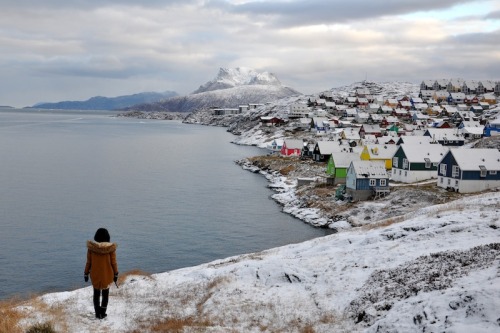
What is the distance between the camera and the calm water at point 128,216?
4460 cm

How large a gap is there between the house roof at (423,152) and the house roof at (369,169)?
25.6 feet

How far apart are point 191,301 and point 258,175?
82.3 m

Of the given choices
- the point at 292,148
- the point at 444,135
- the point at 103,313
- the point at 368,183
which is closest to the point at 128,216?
the point at 368,183

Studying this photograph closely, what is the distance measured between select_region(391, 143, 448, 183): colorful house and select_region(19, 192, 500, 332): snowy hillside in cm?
4295

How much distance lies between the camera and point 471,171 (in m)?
60.6

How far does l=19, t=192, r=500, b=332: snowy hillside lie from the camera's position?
610 inches

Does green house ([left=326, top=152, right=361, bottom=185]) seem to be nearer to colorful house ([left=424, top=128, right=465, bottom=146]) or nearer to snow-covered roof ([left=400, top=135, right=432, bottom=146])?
snow-covered roof ([left=400, top=135, right=432, bottom=146])

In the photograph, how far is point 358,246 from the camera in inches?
1168

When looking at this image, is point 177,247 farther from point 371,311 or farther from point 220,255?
point 371,311

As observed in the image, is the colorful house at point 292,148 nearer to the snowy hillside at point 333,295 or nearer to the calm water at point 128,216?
the calm water at point 128,216

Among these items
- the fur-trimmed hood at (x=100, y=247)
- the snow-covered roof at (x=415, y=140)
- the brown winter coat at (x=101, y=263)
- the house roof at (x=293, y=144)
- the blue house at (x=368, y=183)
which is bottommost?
the blue house at (x=368, y=183)

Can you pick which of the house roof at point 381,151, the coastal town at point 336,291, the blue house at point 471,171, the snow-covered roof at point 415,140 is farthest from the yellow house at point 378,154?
the coastal town at point 336,291

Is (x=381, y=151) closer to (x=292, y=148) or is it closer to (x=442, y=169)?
(x=442, y=169)

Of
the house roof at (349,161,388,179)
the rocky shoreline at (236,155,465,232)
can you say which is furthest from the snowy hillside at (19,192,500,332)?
the house roof at (349,161,388,179)
